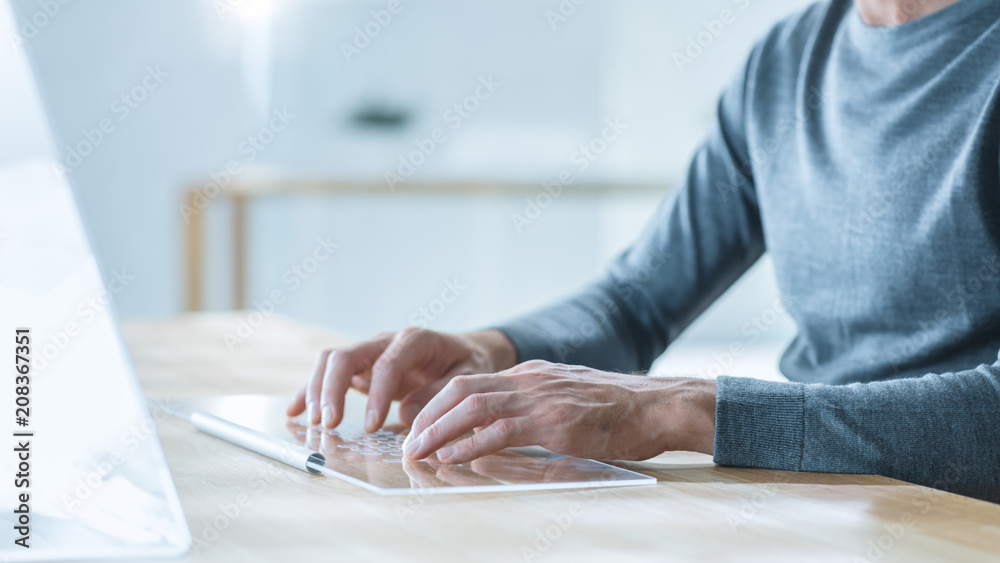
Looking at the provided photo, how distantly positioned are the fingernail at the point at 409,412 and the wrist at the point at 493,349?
0.33 ft

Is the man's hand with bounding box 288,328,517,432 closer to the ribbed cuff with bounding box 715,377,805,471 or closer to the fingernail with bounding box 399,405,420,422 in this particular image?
the fingernail with bounding box 399,405,420,422

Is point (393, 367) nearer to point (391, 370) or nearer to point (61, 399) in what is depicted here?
point (391, 370)

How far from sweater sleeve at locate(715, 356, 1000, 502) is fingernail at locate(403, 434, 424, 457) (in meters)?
0.20

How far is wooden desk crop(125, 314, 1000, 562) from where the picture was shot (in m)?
0.47

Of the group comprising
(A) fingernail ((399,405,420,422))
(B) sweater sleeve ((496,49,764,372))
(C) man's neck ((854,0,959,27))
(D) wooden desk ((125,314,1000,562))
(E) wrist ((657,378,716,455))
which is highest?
(C) man's neck ((854,0,959,27))

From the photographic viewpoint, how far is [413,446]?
66cm

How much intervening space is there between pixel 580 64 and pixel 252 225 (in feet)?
5.71

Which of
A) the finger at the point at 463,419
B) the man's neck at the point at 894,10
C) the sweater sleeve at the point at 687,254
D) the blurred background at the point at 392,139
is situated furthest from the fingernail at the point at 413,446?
the blurred background at the point at 392,139

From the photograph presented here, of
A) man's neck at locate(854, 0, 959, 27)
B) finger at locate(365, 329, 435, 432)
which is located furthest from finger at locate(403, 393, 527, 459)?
man's neck at locate(854, 0, 959, 27)

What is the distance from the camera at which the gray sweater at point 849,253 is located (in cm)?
68

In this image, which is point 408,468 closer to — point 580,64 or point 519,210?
point 519,210

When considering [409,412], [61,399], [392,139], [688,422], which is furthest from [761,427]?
[392,139]

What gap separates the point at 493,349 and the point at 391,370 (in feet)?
0.51

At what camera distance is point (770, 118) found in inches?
43.1
